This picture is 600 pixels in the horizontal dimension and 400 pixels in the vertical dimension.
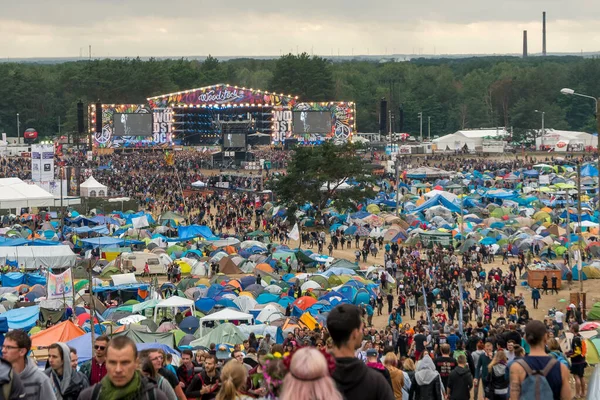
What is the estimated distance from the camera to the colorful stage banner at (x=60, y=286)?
84.6 ft

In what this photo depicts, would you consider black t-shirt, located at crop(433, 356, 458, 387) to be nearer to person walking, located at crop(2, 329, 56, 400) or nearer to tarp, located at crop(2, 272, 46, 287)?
person walking, located at crop(2, 329, 56, 400)

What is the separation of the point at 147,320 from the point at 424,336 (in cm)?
745

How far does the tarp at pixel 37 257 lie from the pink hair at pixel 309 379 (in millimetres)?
30520

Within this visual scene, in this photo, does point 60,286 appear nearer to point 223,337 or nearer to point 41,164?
point 223,337

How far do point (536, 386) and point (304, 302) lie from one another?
20.3m

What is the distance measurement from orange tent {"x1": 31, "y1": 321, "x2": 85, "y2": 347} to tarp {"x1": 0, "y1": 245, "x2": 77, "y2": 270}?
14735 millimetres

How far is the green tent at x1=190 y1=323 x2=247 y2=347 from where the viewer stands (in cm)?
2092

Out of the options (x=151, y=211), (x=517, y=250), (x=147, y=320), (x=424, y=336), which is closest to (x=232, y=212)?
(x=151, y=211)

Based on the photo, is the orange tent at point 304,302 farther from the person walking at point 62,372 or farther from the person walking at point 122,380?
the person walking at point 122,380

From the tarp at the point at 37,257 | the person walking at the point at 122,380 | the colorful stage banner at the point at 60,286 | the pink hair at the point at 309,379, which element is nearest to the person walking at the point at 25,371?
the person walking at the point at 122,380

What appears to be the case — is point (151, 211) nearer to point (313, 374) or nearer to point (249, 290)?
point (249, 290)

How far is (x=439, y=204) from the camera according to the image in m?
52.7

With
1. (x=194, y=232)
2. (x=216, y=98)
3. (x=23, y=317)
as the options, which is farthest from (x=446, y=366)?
(x=216, y=98)

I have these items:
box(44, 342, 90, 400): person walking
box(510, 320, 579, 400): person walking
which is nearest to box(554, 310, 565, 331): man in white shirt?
box(510, 320, 579, 400): person walking
